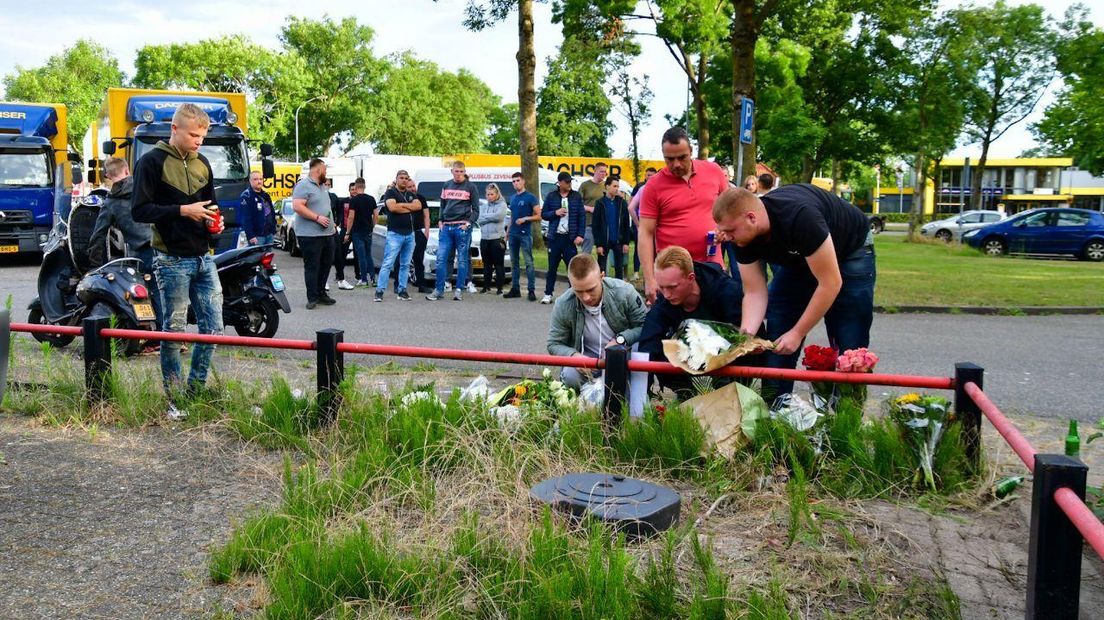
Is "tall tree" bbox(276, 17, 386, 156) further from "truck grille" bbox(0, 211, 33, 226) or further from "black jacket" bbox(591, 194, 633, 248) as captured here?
"black jacket" bbox(591, 194, 633, 248)

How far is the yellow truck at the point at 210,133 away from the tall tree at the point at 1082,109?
2432 centimetres

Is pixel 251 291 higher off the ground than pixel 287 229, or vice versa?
pixel 251 291

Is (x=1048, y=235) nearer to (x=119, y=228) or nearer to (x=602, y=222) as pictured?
(x=602, y=222)

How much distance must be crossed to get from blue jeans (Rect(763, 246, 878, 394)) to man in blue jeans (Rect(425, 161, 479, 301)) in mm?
8938

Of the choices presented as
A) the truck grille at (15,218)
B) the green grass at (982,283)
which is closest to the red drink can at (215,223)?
the green grass at (982,283)

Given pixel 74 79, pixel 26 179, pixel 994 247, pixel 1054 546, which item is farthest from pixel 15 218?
pixel 74 79

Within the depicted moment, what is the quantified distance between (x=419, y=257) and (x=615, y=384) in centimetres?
1019

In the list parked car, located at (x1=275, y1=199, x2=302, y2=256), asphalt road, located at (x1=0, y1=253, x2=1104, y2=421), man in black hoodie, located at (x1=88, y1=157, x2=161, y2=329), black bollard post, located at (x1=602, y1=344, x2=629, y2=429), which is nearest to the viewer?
black bollard post, located at (x1=602, y1=344, x2=629, y2=429)

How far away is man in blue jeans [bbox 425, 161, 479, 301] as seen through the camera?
14.0 m

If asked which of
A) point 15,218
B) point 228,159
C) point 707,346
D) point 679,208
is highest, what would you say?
point 228,159

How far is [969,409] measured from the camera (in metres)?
4.48

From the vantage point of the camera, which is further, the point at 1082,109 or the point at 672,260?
the point at 1082,109

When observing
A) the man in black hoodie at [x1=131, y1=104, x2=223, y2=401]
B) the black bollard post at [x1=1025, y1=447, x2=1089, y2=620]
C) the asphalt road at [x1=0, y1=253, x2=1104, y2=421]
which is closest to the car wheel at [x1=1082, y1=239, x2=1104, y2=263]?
the asphalt road at [x1=0, y1=253, x2=1104, y2=421]

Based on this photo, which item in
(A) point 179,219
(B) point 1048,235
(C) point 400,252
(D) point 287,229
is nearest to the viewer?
(A) point 179,219
